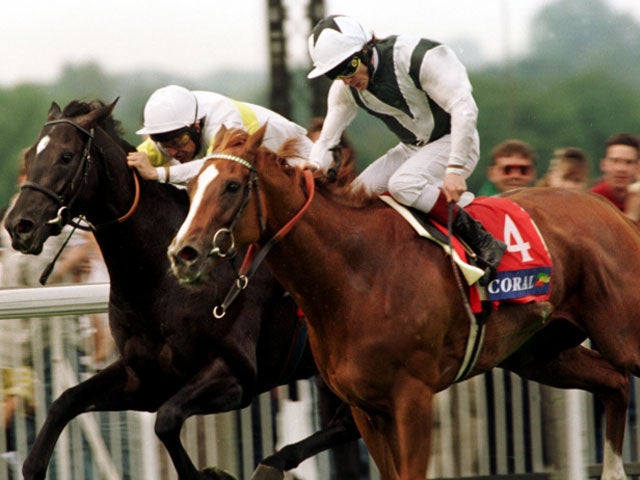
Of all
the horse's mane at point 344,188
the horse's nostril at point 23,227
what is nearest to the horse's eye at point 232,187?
the horse's mane at point 344,188

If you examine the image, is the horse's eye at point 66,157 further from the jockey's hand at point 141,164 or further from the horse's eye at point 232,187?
the horse's eye at point 232,187

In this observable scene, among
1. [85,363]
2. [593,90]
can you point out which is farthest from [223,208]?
[593,90]

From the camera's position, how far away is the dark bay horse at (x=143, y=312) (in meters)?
5.79

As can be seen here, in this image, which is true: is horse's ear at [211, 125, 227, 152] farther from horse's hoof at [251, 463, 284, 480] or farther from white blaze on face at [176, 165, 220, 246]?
horse's hoof at [251, 463, 284, 480]

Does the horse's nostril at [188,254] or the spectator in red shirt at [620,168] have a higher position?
the horse's nostril at [188,254]

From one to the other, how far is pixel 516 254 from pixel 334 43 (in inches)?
48.7

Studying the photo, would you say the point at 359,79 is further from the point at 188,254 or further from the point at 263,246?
the point at 188,254

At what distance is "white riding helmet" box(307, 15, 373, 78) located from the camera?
5543 mm

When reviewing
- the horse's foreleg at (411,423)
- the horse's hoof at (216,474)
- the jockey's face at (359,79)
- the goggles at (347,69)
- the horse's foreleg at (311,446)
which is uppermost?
the goggles at (347,69)

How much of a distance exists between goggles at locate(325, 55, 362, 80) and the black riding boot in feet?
2.44

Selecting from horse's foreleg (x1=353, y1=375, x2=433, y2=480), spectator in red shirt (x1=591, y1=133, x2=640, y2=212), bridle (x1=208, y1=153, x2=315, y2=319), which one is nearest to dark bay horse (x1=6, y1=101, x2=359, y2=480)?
bridle (x1=208, y1=153, x2=315, y2=319)

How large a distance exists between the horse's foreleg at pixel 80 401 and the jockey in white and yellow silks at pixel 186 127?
35.2 inches

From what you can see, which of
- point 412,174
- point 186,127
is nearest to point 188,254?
point 412,174

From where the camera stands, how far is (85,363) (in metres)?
6.59
